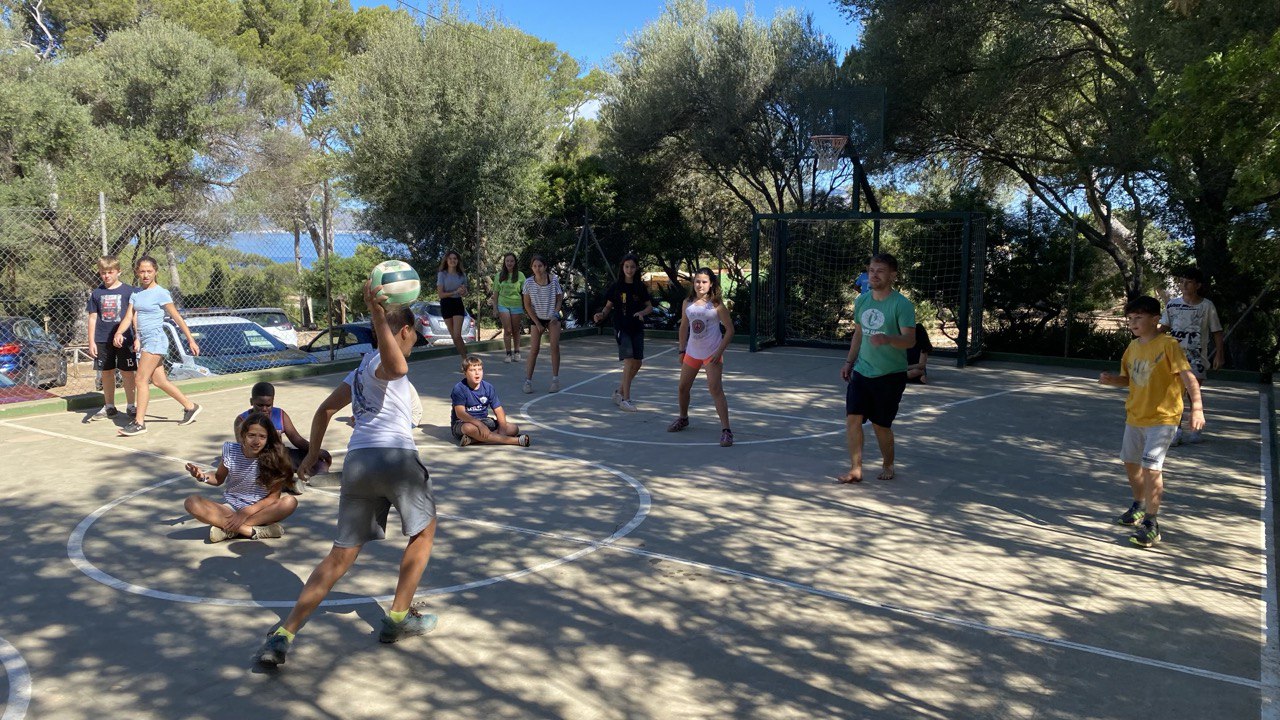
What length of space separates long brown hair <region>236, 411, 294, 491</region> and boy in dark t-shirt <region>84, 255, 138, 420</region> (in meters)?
4.01

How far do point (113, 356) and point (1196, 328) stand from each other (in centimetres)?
1081

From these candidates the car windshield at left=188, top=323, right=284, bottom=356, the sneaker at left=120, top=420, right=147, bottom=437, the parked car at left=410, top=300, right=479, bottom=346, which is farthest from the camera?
the parked car at left=410, top=300, right=479, bottom=346

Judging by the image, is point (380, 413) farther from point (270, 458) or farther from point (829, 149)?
point (829, 149)

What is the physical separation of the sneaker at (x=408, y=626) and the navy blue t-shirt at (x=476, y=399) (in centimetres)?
412

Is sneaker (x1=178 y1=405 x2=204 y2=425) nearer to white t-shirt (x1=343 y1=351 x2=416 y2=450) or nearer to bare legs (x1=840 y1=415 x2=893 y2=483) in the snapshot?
white t-shirt (x1=343 y1=351 x2=416 y2=450)

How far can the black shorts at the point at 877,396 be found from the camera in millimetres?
7270

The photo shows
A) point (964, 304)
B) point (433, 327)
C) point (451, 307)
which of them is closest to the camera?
point (451, 307)

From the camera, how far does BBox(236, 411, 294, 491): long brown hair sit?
233 inches

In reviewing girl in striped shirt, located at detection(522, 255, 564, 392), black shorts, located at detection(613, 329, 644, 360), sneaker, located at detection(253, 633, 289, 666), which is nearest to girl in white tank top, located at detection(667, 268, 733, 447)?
black shorts, located at detection(613, 329, 644, 360)

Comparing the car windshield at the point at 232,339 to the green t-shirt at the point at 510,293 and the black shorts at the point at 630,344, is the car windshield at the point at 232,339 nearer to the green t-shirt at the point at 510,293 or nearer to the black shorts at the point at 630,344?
the green t-shirt at the point at 510,293

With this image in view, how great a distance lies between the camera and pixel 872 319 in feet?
24.0

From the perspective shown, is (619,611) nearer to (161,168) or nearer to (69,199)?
(69,199)

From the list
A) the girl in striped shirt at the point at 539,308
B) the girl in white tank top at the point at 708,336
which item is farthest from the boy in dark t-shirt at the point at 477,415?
the girl in striped shirt at the point at 539,308

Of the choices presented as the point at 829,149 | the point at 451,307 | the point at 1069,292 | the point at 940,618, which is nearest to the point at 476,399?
the point at 451,307
